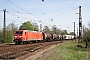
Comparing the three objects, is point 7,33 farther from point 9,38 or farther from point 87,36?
point 87,36

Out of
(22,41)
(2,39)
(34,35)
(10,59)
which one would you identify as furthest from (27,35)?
(10,59)

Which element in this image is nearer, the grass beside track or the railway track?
the grass beside track

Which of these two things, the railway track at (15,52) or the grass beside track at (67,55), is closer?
the grass beside track at (67,55)

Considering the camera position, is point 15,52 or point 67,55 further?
point 15,52

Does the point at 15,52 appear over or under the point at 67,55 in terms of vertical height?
over

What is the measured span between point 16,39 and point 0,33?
48.4 ft

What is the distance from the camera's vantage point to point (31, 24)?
439 feet

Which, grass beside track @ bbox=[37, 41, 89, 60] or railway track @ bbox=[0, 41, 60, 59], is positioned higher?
railway track @ bbox=[0, 41, 60, 59]

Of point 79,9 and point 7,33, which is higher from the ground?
point 79,9

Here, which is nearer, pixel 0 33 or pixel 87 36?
pixel 87 36

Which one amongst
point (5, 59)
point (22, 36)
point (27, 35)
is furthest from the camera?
point (27, 35)

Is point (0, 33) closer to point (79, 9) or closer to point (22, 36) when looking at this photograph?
point (22, 36)

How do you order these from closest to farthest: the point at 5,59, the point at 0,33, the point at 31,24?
the point at 5,59, the point at 0,33, the point at 31,24

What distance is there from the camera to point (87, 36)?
1822 inches
